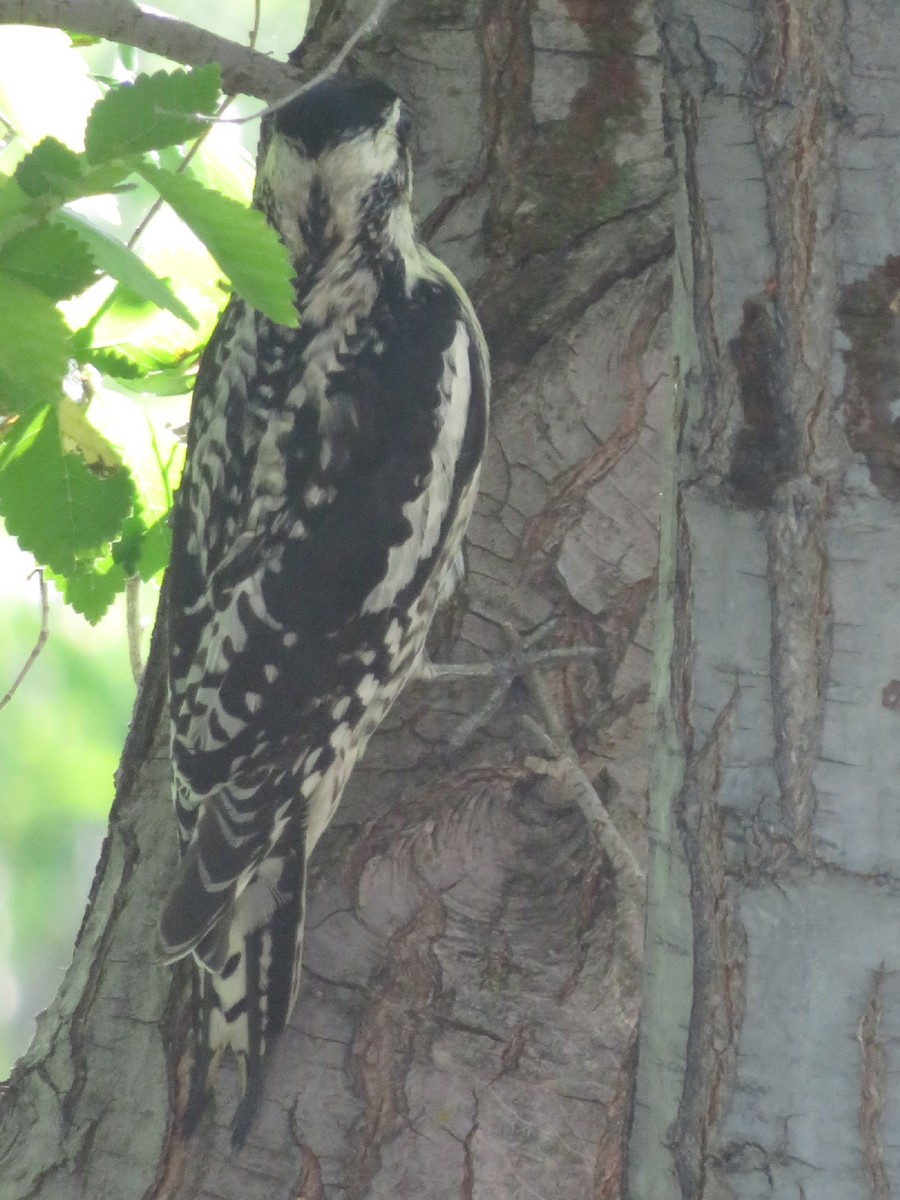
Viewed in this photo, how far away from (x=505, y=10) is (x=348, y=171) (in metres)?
0.36

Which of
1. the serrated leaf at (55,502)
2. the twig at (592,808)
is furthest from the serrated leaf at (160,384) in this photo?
the twig at (592,808)

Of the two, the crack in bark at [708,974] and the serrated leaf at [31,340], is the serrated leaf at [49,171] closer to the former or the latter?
the serrated leaf at [31,340]

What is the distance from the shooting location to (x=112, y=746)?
5762mm

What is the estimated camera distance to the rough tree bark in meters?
1.79

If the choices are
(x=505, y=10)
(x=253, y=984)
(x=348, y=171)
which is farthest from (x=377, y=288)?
(x=253, y=984)

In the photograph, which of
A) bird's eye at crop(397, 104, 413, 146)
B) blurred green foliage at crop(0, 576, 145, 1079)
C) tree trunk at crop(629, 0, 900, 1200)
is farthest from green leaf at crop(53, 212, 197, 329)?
blurred green foliage at crop(0, 576, 145, 1079)

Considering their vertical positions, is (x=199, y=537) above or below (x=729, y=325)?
above

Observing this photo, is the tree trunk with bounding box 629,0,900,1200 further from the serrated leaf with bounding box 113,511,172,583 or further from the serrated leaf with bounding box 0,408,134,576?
the serrated leaf with bounding box 113,511,172,583

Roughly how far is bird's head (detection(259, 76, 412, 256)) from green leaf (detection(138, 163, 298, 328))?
0.99 metres

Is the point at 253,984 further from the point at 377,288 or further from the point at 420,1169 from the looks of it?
the point at 377,288

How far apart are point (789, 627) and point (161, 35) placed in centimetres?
120

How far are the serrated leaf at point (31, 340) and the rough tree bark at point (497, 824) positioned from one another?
2.72 feet

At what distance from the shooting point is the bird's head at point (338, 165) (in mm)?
2000

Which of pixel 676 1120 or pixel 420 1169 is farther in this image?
pixel 420 1169
